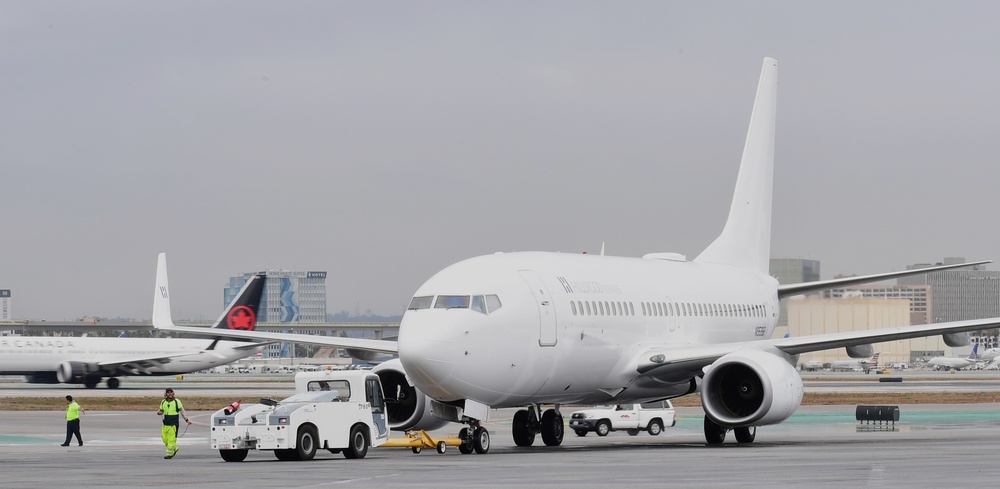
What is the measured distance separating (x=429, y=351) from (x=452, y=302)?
1433 millimetres

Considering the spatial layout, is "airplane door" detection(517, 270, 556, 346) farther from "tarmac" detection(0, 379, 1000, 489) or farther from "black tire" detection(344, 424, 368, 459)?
"black tire" detection(344, 424, 368, 459)

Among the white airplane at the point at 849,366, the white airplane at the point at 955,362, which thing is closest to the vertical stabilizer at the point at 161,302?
the white airplane at the point at 849,366

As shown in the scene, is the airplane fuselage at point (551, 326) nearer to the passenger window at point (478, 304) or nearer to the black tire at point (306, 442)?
the passenger window at point (478, 304)

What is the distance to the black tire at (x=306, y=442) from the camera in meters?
26.1

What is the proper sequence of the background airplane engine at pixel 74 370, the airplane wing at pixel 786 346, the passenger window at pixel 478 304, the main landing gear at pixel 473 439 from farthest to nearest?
the background airplane engine at pixel 74 370
the airplane wing at pixel 786 346
the main landing gear at pixel 473 439
the passenger window at pixel 478 304

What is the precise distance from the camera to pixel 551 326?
28250 mm

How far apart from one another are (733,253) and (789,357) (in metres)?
7.24

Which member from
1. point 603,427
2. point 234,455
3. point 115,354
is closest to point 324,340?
point 234,455

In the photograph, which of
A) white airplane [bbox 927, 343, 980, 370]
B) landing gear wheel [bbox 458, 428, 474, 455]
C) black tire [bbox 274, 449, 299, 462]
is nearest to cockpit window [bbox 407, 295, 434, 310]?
landing gear wheel [bbox 458, 428, 474, 455]

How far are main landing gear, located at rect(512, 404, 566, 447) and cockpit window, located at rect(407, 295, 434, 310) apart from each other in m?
5.32

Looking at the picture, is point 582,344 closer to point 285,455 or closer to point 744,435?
point 744,435

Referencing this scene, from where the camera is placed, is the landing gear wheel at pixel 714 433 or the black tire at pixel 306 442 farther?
the landing gear wheel at pixel 714 433

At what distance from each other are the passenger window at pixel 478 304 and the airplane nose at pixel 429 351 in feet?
2.68

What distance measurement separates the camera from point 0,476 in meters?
21.6
